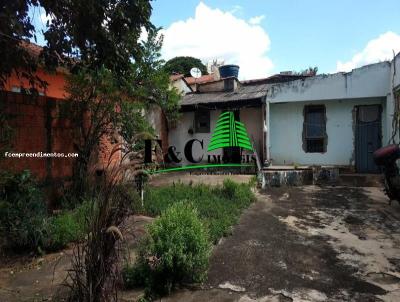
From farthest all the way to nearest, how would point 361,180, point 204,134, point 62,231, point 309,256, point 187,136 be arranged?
point 187,136 < point 204,134 < point 361,180 < point 62,231 < point 309,256

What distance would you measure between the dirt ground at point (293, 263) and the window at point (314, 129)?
5775 millimetres

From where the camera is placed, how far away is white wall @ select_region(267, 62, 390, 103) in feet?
41.4

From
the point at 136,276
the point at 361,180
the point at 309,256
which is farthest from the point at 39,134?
the point at 361,180

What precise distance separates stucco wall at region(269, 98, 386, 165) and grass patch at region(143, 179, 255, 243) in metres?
4.42

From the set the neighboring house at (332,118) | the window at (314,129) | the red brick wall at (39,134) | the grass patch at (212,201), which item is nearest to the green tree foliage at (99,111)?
the red brick wall at (39,134)

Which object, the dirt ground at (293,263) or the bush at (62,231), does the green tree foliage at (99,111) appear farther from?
the dirt ground at (293,263)

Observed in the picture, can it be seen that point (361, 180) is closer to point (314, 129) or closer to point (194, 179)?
point (314, 129)

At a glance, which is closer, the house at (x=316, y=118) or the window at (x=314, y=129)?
the house at (x=316, y=118)

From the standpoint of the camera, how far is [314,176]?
12570 mm

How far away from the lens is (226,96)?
16266 millimetres

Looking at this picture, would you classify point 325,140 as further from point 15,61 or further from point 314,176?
point 15,61

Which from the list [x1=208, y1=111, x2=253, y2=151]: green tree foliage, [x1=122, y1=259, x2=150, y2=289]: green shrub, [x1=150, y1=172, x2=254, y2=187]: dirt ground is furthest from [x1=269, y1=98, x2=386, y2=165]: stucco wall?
[x1=122, y1=259, x2=150, y2=289]: green shrub

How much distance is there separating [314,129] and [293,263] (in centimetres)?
977

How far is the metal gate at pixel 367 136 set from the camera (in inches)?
520
